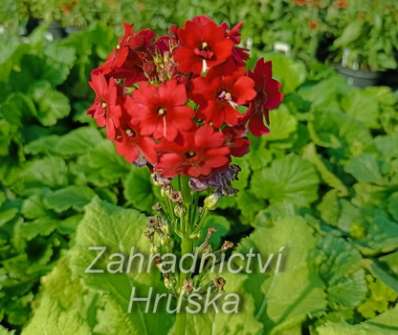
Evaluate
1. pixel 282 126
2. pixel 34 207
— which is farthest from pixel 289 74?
pixel 34 207

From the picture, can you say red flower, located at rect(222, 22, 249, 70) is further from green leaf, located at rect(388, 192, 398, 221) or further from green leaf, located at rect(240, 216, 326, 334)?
green leaf, located at rect(388, 192, 398, 221)

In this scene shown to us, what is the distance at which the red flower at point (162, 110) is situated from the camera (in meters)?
1.21

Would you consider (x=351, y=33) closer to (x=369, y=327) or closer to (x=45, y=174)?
(x=45, y=174)

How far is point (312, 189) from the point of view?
Result: 115 inches

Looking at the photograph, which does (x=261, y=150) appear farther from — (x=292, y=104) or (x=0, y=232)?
(x=0, y=232)

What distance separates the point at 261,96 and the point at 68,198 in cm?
175

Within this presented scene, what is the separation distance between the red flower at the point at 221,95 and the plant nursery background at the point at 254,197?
75cm

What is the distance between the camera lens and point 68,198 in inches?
112

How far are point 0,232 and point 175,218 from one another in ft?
5.25

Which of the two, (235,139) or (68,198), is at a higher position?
(68,198)

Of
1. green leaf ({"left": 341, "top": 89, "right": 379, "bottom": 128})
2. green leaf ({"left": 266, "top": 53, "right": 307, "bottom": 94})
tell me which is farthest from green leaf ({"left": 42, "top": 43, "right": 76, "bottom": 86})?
green leaf ({"left": 341, "top": 89, "right": 379, "bottom": 128})

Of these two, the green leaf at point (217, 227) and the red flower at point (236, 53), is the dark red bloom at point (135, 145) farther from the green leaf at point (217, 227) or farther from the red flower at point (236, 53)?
the green leaf at point (217, 227)

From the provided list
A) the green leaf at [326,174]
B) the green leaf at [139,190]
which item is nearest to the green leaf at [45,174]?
the green leaf at [139,190]

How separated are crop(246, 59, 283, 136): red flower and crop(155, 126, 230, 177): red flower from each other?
11 cm
